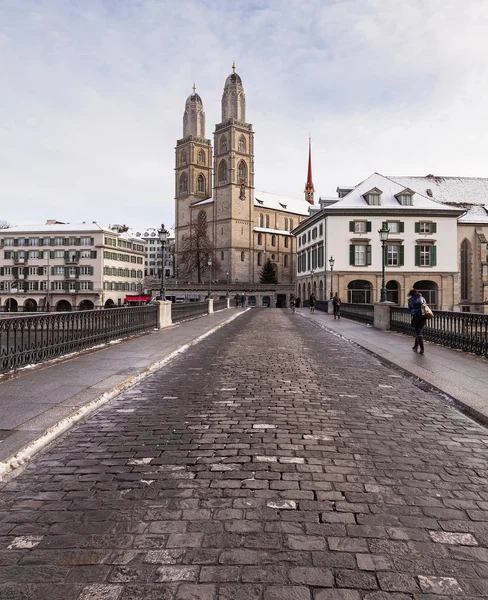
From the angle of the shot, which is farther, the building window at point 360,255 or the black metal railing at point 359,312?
the building window at point 360,255

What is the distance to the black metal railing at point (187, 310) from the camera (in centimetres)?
2515

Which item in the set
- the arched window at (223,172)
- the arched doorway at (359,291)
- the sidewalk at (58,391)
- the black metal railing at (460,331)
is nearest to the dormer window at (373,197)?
the arched doorway at (359,291)

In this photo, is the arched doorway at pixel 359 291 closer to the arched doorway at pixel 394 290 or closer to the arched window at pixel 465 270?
A: the arched doorway at pixel 394 290

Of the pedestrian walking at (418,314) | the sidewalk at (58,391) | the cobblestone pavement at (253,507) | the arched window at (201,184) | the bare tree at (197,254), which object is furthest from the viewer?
the arched window at (201,184)

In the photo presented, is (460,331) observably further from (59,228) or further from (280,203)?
(280,203)

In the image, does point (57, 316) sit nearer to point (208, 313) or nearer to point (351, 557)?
point (351, 557)

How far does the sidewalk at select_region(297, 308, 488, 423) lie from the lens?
6.99 metres

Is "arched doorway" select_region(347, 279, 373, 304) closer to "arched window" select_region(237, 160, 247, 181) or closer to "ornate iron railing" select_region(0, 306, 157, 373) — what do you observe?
"ornate iron railing" select_region(0, 306, 157, 373)

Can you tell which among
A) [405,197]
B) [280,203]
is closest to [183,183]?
[280,203]

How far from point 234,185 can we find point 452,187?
4342 cm

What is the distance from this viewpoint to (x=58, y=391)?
7.23 m

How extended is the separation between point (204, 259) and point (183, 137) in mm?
34569

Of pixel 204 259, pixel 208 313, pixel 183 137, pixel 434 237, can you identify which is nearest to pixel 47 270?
pixel 204 259

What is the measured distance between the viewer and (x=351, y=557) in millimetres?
2832
